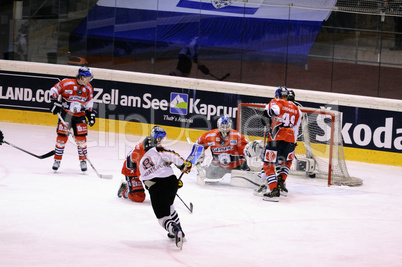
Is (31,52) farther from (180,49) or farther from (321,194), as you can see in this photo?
(321,194)

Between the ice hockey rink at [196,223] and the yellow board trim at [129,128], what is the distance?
1.06m

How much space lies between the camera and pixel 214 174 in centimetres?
839

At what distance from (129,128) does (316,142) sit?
4.06m

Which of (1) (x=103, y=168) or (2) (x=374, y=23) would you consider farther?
(2) (x=374, y=23)

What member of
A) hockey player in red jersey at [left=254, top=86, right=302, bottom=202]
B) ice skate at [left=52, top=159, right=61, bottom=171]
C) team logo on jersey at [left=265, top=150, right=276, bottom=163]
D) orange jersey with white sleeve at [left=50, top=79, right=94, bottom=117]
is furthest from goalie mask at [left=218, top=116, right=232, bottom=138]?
ice skate at [left=52, top=159, right=61, bottom=171]

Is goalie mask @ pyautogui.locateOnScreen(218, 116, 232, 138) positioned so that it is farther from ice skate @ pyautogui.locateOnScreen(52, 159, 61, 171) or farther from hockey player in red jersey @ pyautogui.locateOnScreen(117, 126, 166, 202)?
ice skate @ pyautogui.locateOnScreen(52, 159, 61, 171)

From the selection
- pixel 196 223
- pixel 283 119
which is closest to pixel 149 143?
Answer: pixel 196 223

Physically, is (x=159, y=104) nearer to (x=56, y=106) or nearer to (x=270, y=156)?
Answer: (x=56, y=106)

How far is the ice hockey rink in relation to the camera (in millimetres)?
5008

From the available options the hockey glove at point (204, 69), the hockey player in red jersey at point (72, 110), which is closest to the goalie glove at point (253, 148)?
the hockey player in red jersey at point (72, 110)

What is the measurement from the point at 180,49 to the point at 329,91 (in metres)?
2.91

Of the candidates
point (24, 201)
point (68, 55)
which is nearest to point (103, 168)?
point (24, 201)

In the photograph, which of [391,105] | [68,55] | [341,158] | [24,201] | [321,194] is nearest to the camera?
[24,201]

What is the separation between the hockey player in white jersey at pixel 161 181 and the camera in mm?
5309
